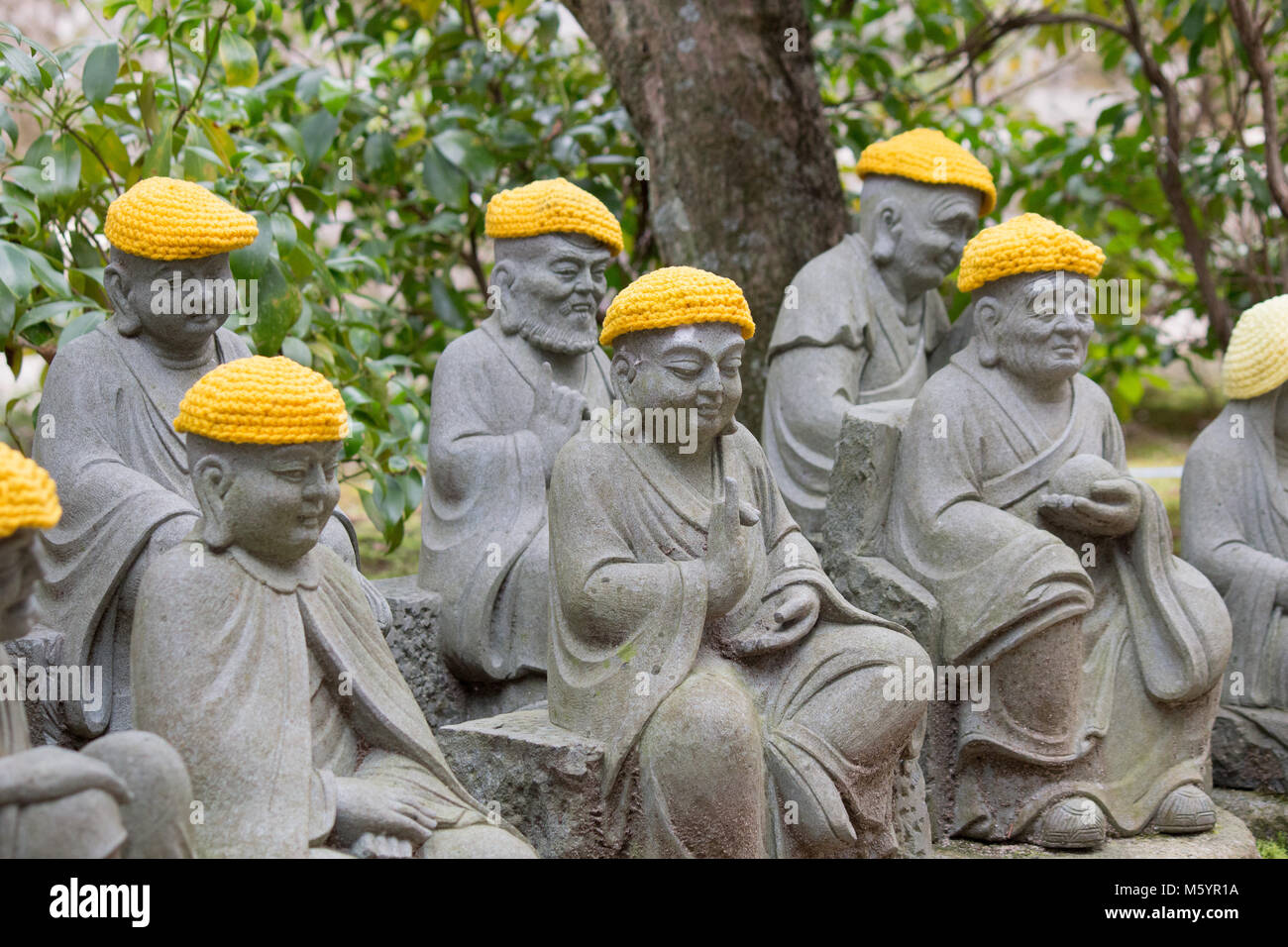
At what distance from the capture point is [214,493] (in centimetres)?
333

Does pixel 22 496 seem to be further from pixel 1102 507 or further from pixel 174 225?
pixel 1102 507

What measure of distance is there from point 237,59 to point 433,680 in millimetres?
2291

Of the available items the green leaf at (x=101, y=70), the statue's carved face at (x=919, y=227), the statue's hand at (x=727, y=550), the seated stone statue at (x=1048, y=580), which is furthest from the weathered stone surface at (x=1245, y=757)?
the green leaf at (x=101, y=70)

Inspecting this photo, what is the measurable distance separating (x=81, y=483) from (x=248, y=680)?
1.19 metres

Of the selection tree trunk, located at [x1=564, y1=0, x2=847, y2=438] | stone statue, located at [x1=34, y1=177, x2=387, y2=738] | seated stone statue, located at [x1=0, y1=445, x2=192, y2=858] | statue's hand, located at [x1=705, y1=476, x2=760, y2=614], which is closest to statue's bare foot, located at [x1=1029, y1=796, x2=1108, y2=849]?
statue's hand, located at [x1=705, y1=476, x2=760, y2=614]

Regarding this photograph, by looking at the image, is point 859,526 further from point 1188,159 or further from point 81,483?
point 1188,159

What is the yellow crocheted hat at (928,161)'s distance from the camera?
582 cm

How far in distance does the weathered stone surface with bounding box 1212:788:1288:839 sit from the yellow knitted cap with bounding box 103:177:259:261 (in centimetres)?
336

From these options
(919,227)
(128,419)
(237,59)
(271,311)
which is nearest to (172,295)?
(128,419)

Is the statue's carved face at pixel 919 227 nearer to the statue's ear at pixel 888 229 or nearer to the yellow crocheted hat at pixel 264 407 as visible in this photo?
the statue's ear at pixel 888 229

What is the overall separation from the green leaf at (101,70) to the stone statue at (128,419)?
103 centimetres

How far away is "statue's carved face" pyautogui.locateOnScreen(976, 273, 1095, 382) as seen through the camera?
481 cm

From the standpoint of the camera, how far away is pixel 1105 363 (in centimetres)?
851

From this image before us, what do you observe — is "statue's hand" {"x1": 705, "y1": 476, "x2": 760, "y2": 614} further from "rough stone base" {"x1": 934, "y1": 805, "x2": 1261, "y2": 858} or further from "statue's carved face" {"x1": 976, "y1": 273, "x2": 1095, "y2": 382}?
"statue's carved face" {"x1": 976, "y1": 273, "x2": 1095, "y2": 382}
